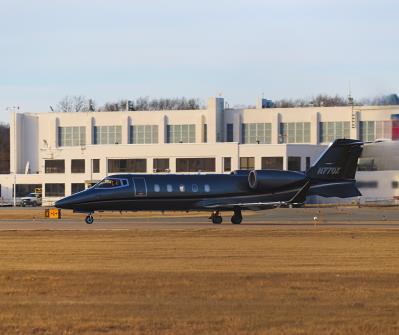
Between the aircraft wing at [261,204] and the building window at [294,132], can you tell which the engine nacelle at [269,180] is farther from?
the building window at [294,132]

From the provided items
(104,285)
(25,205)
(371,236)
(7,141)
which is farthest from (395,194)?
(7,141)

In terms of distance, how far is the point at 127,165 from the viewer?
355ft

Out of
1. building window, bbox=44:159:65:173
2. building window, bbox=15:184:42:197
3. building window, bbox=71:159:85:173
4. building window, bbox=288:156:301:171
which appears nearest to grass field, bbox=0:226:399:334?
building window, bbox=288:156:301:171

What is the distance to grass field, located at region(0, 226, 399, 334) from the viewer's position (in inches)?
623

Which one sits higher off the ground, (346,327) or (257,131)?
(257,131)

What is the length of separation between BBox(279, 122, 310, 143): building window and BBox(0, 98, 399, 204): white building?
0.13m

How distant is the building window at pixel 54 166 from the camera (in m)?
111

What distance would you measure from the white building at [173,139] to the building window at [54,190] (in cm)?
12

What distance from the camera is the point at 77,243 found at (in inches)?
1366

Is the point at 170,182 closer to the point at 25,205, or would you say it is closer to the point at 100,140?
the point at 25,205

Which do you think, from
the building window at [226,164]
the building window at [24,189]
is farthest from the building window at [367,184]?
the building window at [24,189]

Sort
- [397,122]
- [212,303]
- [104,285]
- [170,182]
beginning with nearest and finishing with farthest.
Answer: [212,303] → [104,285] → [170,182] → [397,122]

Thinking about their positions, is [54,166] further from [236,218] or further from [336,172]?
[336,172]

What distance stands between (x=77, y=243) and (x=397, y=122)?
77.7m
